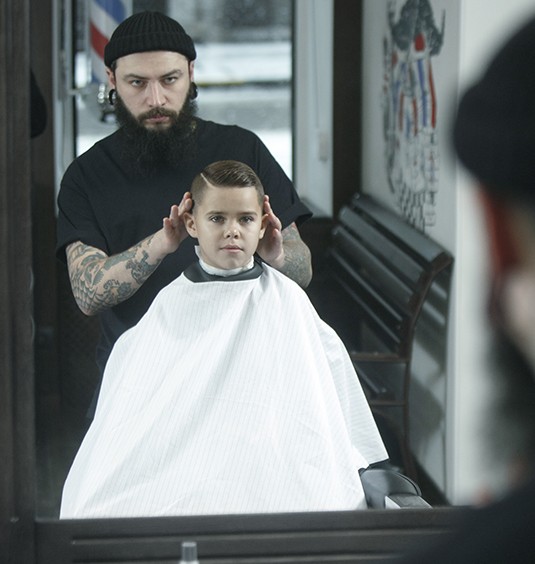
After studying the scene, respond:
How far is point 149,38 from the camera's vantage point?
1.80 meters

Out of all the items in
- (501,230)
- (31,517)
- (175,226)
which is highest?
(501,230)

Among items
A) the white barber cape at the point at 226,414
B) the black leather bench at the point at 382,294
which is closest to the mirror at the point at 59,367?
the white barber cape at the point at 226,414

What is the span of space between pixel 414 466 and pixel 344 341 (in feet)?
0.90

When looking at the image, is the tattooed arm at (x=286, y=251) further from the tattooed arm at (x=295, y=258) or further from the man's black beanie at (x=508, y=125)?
the man's black beanie at (x=508, y=125)

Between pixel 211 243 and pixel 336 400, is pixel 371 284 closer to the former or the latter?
pixel 336 400

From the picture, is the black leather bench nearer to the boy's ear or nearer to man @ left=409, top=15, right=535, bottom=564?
the boy's ear

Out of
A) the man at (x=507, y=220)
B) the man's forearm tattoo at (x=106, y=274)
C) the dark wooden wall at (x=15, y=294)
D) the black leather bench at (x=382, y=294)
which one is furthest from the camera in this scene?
the black leather bench at (x=382, y=294)

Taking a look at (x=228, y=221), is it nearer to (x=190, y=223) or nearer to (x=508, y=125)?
(x=190, y=223)

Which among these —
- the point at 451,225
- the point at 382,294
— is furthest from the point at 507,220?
the point at 382,294

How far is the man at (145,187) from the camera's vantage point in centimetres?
181

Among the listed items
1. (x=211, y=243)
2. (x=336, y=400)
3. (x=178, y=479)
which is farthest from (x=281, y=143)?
(x=178, y=479)

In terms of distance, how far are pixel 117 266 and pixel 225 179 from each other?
9.4 inches

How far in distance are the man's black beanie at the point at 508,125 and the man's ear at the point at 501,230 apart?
0.04ft

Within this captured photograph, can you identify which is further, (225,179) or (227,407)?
(227,407)
